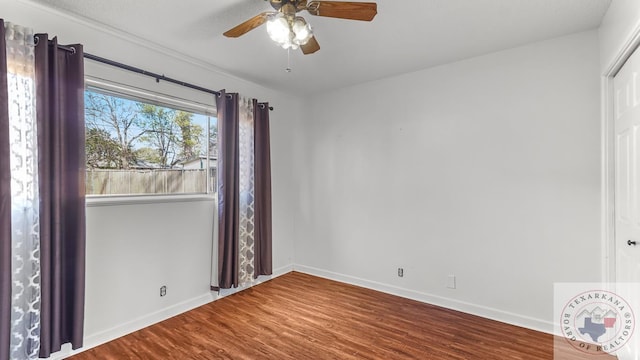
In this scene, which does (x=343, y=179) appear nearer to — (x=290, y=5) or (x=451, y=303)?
(x=451, y=303)

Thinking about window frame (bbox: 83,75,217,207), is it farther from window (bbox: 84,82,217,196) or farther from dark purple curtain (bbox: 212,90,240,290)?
dark purple curtain (bbox: 212,90,240,290)

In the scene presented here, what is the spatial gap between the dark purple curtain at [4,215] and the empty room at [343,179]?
0.5 inches

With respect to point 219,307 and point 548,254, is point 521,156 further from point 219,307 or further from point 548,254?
point 219,307

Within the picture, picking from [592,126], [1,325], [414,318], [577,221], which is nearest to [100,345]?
[1,325]

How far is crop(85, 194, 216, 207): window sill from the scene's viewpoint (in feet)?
7.60

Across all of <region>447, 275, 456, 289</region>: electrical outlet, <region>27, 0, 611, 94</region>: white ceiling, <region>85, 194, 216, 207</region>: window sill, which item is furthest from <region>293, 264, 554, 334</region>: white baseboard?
<region>27, 0, 611, 94</region>: white ceiling

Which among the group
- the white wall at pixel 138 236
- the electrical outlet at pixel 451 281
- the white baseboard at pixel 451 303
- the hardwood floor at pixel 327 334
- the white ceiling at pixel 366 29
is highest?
the white ceiling at pixel 366 29

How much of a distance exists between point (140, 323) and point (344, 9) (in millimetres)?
2984

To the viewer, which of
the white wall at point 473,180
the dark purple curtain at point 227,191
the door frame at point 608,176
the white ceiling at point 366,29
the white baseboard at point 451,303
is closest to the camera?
the white ceiling at point 366,29

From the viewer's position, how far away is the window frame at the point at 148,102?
234cm

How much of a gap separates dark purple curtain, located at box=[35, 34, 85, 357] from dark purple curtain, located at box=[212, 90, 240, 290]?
120 cm

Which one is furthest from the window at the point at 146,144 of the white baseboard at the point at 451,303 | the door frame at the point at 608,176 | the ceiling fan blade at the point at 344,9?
the door frame at the point at 608,176

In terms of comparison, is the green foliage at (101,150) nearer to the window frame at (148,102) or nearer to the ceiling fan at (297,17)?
the window frame at (148,102)

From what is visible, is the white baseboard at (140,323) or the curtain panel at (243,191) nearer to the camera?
the white baseboard at (140,323)
